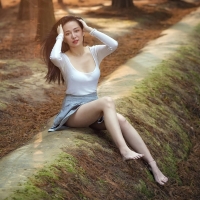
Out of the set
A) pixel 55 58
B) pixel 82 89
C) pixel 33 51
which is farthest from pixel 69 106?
pixel 33 51

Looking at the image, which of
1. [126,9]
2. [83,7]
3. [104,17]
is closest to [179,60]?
[104,17]

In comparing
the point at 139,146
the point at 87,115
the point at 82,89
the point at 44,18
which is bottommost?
the point at 44,18

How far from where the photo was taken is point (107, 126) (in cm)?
564

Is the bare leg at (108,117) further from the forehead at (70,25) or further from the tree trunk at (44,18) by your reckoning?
the tree trunk at (44,18)

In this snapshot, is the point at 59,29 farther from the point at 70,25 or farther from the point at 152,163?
the point at 152,163

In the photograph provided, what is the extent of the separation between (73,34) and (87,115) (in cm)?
94

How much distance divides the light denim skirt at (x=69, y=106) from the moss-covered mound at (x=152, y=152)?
0.31 metres

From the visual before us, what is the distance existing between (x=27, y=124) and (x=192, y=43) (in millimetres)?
6036

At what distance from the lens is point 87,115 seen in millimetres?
5848

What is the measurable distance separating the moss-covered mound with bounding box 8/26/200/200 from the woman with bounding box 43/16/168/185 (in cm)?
17

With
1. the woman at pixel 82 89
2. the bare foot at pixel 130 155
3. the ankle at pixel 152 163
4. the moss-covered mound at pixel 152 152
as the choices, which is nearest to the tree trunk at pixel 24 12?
the moss-covered mound at pixel 152 152

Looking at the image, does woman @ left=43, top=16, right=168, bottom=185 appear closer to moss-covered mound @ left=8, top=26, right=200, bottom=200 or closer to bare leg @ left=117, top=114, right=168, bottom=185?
bare leg @ left=117, top=114, right=168, bottom=185

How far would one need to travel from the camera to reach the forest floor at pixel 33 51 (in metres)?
7.11

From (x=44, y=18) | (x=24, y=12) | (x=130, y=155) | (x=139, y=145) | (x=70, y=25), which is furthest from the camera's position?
(x=24, y=12)
